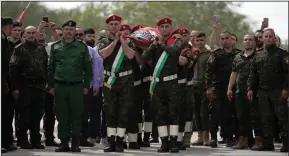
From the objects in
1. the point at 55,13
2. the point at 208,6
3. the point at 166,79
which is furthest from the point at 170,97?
the point at 55,13

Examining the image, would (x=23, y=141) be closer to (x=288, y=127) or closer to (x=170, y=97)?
(x=170, y=97)

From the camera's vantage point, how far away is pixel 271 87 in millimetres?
12930

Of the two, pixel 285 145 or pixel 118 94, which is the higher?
pixel 118 94

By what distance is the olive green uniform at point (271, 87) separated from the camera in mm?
12852

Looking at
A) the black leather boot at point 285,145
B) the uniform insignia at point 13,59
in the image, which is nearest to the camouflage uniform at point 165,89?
the black leather boot at point 285,145

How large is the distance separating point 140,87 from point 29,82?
2002mm

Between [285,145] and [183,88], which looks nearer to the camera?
[285,145]

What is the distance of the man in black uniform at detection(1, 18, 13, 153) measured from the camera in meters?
11.9

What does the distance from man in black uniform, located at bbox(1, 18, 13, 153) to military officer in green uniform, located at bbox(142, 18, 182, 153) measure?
7.29ft

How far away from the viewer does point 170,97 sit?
1241 centimetres

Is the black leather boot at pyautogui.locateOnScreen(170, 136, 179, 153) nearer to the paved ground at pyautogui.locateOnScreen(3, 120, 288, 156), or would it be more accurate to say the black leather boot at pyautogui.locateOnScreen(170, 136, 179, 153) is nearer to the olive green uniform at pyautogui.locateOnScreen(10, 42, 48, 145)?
the paved ground at pyautogui.locateOnScreen(3, 120, 288, 156)

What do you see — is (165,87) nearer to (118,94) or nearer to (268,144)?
(118,94)

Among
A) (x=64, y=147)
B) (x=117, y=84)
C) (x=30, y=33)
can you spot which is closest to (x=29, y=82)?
(x=30, y=33)

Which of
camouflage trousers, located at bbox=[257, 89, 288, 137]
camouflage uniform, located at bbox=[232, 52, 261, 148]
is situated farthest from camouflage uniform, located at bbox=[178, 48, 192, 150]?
camouflage trousers, located at bbox=[257, 89, 288, 137]
